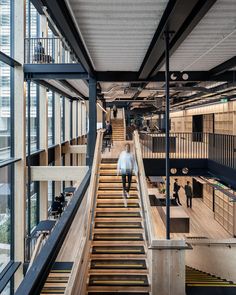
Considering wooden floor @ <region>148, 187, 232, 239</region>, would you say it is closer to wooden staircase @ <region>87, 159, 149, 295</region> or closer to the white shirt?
wooden staircase @ <region>87, 159, 149, 295</region>

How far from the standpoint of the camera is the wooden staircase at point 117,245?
629 centimetres

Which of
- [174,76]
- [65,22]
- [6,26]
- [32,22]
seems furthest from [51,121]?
[65,22]

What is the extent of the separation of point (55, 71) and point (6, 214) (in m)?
4.49

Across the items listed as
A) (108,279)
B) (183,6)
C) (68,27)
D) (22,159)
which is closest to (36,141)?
(22,159)

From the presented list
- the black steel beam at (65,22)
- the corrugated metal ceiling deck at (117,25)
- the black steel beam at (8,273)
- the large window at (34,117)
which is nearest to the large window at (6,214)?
the black steel beam at (8,273)

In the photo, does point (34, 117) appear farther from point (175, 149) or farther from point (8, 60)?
point (175, 149)

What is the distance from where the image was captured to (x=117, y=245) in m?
7.28

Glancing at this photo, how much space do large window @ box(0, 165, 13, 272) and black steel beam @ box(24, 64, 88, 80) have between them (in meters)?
2.94

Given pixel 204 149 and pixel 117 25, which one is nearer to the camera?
pixel 117 25

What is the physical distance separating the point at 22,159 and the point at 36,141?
2.52 meters

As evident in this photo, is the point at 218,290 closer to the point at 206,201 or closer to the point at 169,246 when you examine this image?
the point at 169,246

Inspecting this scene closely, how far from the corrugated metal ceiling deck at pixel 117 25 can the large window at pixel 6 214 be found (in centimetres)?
450

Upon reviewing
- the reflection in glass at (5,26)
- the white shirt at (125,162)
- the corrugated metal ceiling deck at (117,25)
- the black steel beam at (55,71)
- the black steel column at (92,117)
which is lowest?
the white shirt at (125,162)

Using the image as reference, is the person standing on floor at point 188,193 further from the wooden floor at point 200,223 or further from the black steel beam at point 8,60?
the black steel beam at point 8,60
